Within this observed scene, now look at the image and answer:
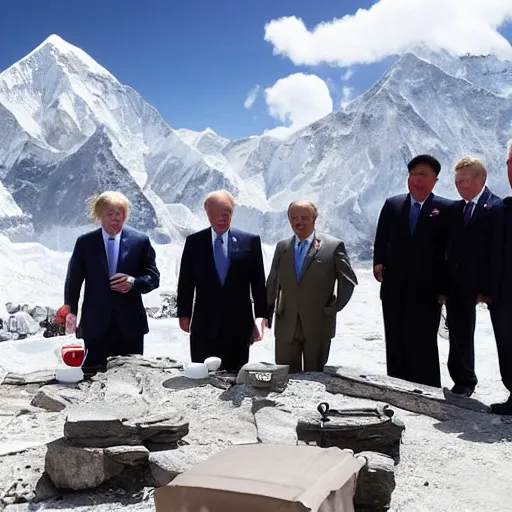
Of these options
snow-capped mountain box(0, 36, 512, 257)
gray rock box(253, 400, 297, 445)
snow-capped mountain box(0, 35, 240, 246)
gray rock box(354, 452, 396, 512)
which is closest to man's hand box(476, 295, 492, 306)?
gray rock box(253, 400, 297, 445)

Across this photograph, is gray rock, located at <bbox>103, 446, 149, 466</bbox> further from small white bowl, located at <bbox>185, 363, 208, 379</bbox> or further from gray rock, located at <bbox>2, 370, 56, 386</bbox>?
gray rock, located at <bbox>2, 370, 56, 386</bbox>

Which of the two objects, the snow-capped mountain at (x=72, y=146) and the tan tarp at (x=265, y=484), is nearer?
the tan tarp at (x=265, y=484)

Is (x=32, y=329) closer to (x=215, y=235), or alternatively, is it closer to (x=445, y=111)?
(x=215, y=235)

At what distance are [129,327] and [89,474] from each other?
5.52ft

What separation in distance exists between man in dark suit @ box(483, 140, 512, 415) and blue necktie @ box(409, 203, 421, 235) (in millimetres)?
606

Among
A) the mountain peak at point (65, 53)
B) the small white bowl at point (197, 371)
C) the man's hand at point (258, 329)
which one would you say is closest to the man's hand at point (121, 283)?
the small white bowl at point (197, 371)

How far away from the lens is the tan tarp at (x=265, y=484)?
172 centimetres

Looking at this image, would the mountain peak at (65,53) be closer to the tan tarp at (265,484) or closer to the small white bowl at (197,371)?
the small white bowl at (197,371)

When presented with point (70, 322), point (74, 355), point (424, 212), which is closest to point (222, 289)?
point (70, 322)

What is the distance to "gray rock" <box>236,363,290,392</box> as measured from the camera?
4414 millimetres

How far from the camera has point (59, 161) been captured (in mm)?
94875

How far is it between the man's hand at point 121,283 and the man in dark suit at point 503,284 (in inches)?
97.8

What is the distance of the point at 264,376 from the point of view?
14.5ft

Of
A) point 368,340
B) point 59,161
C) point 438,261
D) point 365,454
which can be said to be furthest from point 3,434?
point 59,161
